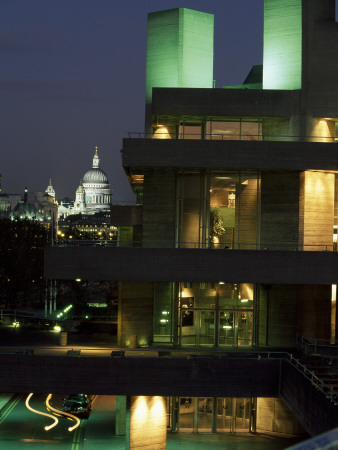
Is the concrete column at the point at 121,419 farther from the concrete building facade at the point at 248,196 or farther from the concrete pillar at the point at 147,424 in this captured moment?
the concrete pillar at the point at 147,424

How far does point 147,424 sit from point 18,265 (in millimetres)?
45712

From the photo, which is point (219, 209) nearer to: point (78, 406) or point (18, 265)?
point (78, 406)

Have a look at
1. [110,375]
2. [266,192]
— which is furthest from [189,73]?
[110,375]

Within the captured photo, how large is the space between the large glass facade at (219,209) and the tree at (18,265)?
125ft

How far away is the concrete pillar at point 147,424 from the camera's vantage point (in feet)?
Result: 78.8

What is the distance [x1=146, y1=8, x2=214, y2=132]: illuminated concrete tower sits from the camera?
30.3 metres

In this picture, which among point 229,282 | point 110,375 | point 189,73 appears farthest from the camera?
point 189,73

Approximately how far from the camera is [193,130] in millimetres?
28969

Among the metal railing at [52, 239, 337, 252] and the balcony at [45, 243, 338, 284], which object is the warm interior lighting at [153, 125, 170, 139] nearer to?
the metal railing at [52, 239, 337, 252]

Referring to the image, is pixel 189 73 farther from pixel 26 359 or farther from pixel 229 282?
pixel 26 359

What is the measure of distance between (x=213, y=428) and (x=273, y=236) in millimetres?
8915

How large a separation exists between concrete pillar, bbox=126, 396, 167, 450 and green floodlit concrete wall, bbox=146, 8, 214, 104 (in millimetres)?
14855

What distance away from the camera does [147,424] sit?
2423 centimetres


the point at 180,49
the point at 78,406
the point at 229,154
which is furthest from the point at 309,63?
the point at 78,406
